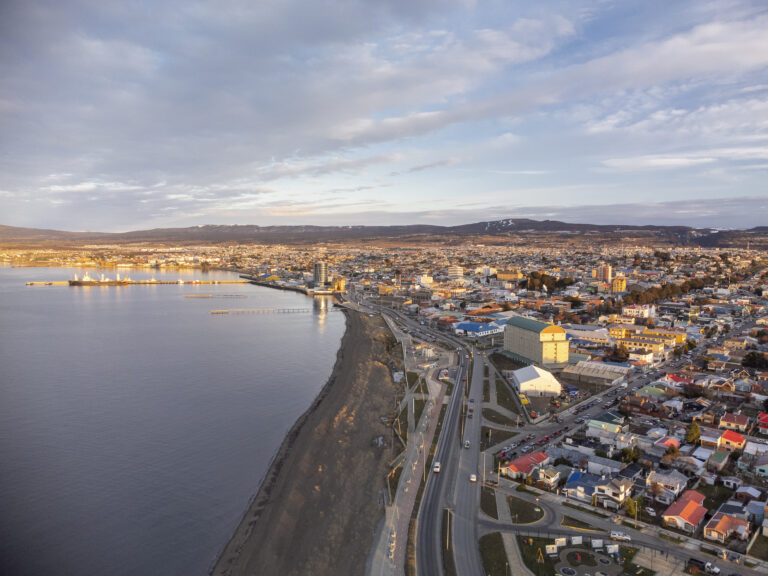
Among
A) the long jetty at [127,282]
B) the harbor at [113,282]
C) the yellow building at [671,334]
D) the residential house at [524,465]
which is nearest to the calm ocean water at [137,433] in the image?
the residential house at [524,465]

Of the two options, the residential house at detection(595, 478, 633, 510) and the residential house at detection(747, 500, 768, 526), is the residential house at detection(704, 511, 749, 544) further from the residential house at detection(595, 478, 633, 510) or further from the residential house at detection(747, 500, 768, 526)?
the residential house at detection(595, 478, 633, 510)

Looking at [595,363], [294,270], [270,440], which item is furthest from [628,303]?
[294,270]

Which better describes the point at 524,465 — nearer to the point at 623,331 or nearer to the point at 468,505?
the point at 468,505

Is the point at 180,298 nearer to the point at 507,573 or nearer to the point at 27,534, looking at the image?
the point at 27,534

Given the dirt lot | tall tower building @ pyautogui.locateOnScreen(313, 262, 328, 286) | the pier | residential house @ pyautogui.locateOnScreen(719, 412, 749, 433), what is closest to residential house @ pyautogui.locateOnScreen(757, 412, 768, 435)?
residential house @ pyautogui.locateOnScreen(719, 412, 749, 433)

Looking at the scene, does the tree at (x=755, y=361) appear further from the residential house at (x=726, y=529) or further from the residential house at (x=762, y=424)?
the residential house at (x=726, y=529)
